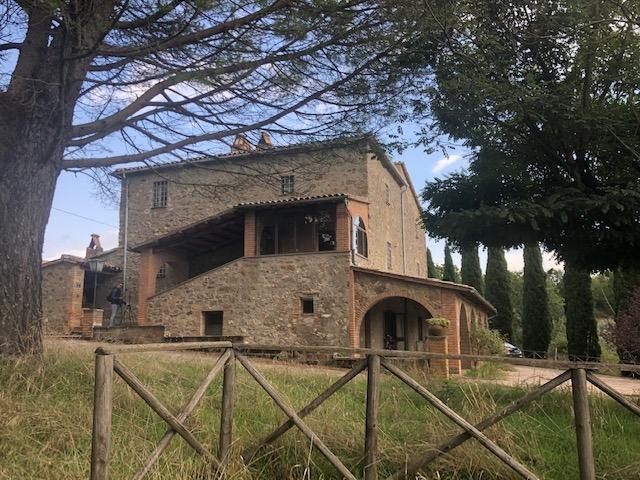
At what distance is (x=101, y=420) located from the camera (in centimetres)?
305

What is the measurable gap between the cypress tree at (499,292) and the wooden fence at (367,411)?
923 inches

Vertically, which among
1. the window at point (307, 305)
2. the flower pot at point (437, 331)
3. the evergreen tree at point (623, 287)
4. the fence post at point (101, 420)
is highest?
the evergreen tree at point (623, 287)

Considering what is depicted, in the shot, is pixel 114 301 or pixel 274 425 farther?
pixel 114 301

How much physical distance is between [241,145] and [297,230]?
1030cm

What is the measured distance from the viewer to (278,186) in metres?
8.09

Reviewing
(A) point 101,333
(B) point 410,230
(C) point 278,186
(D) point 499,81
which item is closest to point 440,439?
(D) point 499,81

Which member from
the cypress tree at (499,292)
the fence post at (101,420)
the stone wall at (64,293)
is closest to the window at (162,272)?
the stone wall at (64,293)

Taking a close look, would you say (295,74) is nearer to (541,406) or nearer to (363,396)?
(363,396)

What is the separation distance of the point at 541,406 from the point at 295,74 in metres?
4.94

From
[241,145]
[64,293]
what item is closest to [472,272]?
[64,293]

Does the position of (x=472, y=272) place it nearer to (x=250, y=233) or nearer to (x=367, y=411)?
(x=250, y=233)

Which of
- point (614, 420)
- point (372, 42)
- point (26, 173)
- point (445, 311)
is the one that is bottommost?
point (614, 420)

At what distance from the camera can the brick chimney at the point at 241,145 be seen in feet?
24.1

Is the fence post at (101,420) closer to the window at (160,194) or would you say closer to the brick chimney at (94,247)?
the window at (160,194)
